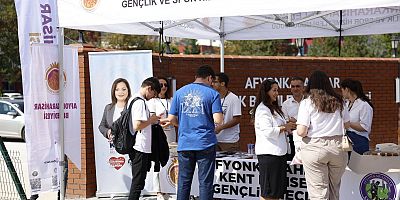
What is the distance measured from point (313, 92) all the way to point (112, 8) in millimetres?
2380

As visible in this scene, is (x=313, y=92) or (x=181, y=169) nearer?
(x=313, y=92)

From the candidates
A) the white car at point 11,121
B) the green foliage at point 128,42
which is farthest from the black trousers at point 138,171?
the green foliage at point 128,42

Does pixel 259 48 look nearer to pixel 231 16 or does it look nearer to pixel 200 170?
pixel 200 170

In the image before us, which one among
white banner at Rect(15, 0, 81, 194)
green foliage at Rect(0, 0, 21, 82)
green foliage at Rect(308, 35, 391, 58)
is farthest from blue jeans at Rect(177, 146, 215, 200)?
green foliage at Rect(0, 0, 21, 82)

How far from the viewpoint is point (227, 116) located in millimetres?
8336

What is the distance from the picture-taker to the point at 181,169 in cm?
726

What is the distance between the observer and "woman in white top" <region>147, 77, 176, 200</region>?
8570 millimetres

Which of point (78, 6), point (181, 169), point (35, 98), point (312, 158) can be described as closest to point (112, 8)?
point (78, 6)

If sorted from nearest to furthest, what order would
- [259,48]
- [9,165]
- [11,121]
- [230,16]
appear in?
[230,16]
[9,165]
[11,121]
[259,48]

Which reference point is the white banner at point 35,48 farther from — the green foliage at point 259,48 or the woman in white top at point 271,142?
the green foliage at point 259,48

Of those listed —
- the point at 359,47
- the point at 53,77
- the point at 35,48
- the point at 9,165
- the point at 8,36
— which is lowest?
the point at 9,165

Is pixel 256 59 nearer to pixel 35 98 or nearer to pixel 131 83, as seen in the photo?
pixel 131 83

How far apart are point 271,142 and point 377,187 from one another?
4.11ft

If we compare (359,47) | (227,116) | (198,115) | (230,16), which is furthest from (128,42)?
(230,16)
